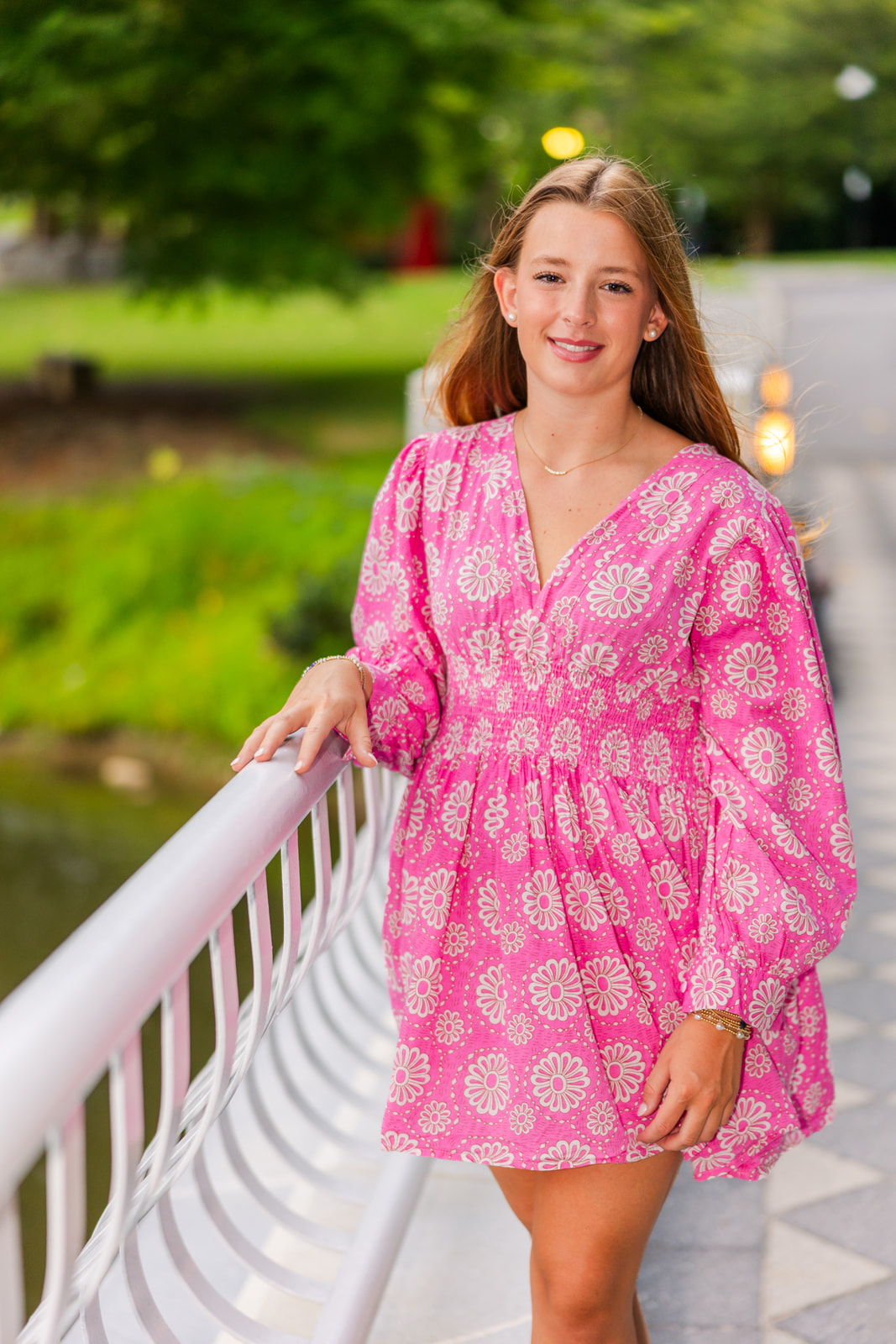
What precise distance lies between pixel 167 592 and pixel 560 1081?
8255 mm

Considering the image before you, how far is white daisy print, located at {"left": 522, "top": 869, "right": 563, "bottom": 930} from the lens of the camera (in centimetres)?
149

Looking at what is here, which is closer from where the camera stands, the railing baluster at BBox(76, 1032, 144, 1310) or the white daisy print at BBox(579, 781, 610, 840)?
the railing baluster at BBox(76, 1032, 144, 1310)

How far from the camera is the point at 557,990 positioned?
58.7 inches

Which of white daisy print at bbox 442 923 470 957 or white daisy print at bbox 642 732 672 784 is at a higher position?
white daisy print at bbox 642 732 672 784

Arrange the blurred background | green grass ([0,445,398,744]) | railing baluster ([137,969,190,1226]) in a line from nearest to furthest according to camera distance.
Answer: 1. railing baluster ([137,969,190,1226])
2. the blurred background
3. green grass ([0,445,398,744])

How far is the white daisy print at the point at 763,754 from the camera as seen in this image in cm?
148

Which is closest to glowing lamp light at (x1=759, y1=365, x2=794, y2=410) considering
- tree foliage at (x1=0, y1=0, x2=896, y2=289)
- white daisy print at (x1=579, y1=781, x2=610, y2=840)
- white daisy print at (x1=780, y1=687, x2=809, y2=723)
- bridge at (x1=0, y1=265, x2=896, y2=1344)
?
bridge at (x1=0, y1=265, x2=896, y2=1344)

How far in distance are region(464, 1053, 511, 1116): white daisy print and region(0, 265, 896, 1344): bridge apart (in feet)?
0.76

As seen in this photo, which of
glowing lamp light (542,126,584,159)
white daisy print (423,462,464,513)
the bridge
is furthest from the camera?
glowing lamp light (542,126,584,159)

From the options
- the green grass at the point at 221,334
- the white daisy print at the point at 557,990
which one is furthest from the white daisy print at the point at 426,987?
the green grass at the point at 221,334

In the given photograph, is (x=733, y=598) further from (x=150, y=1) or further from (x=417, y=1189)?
(x=150, y=1)

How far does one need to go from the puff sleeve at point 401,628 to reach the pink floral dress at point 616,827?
2 centimetres

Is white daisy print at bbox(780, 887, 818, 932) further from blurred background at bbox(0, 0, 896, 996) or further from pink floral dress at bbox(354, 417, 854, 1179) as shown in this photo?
blurred background at bbox(0, 0, 896, 996)

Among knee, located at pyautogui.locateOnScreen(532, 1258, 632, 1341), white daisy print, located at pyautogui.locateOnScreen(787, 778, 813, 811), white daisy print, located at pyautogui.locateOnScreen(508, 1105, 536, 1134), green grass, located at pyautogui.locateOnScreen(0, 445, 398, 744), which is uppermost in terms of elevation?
white daisy print, located at pyautogui.locateOnScreen(787, 778, 813, 811)
